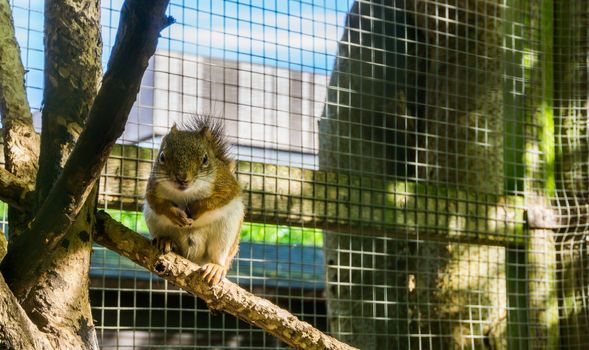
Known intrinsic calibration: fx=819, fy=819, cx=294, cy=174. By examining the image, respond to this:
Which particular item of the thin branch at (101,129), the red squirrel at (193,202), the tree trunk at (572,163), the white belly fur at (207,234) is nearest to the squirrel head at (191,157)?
the red squirrel at (193,202)

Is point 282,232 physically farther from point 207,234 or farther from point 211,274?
point 211,274

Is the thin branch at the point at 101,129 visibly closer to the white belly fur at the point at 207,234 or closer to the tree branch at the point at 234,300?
the tree branch at the point at 234,300

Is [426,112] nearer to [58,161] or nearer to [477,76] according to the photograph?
[477,76]

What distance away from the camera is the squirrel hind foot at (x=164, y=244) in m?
2.65

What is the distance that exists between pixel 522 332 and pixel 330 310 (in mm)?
1177

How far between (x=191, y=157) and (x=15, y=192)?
913mm

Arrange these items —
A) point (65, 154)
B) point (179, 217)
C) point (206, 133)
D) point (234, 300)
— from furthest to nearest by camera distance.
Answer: point (206, 133) < point (179, 217) < point (234, 300) < point (65, 154)

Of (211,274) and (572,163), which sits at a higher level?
(572,163)

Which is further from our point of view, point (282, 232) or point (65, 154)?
point (282, 232)

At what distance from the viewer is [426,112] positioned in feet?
15.2

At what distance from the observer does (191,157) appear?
3041 millimetres

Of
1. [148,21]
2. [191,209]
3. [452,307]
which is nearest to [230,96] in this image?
[452,307]

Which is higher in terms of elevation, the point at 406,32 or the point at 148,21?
the point at 406,32

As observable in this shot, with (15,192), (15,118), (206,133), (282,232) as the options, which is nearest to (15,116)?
(15,118)
